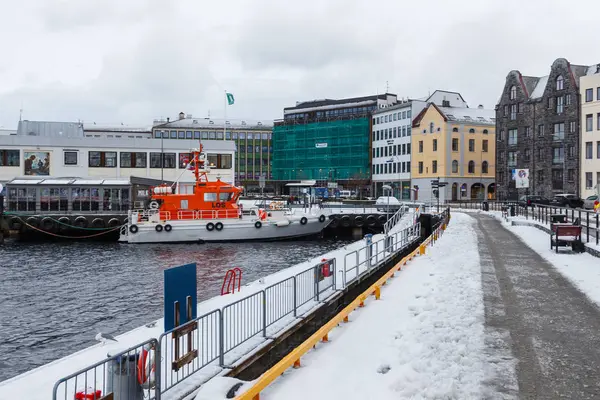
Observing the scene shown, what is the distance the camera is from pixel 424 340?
1016cm

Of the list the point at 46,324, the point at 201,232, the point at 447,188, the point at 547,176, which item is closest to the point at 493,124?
the point at 447,188

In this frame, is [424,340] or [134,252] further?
[134,252]

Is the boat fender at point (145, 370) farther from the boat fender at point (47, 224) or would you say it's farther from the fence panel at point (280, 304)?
the boat fender at point (47, 224)

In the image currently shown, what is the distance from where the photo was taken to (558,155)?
70938mm

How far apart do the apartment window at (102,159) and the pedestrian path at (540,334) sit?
184 ft

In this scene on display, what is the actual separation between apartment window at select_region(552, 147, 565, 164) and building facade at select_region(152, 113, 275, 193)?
68.2 meters

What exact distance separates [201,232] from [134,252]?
6721 mm

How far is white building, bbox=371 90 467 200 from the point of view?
97250 millimetres

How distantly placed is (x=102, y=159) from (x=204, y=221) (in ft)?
88.4

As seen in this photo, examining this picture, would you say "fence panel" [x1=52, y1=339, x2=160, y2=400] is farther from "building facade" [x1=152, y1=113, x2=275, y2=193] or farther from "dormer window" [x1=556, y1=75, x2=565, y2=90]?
"building facade" [x1=152, y1=113, x2=275, y2=193]

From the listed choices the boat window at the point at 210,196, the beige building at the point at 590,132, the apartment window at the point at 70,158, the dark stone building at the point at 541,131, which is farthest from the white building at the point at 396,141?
the boat window at the point at 210,196

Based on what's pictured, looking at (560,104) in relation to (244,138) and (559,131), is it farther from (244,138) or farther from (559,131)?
(244,138)

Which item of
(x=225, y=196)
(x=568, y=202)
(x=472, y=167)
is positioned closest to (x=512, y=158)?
(x=472, y=167)

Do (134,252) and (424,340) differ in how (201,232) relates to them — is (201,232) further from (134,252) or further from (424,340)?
(424,340)
